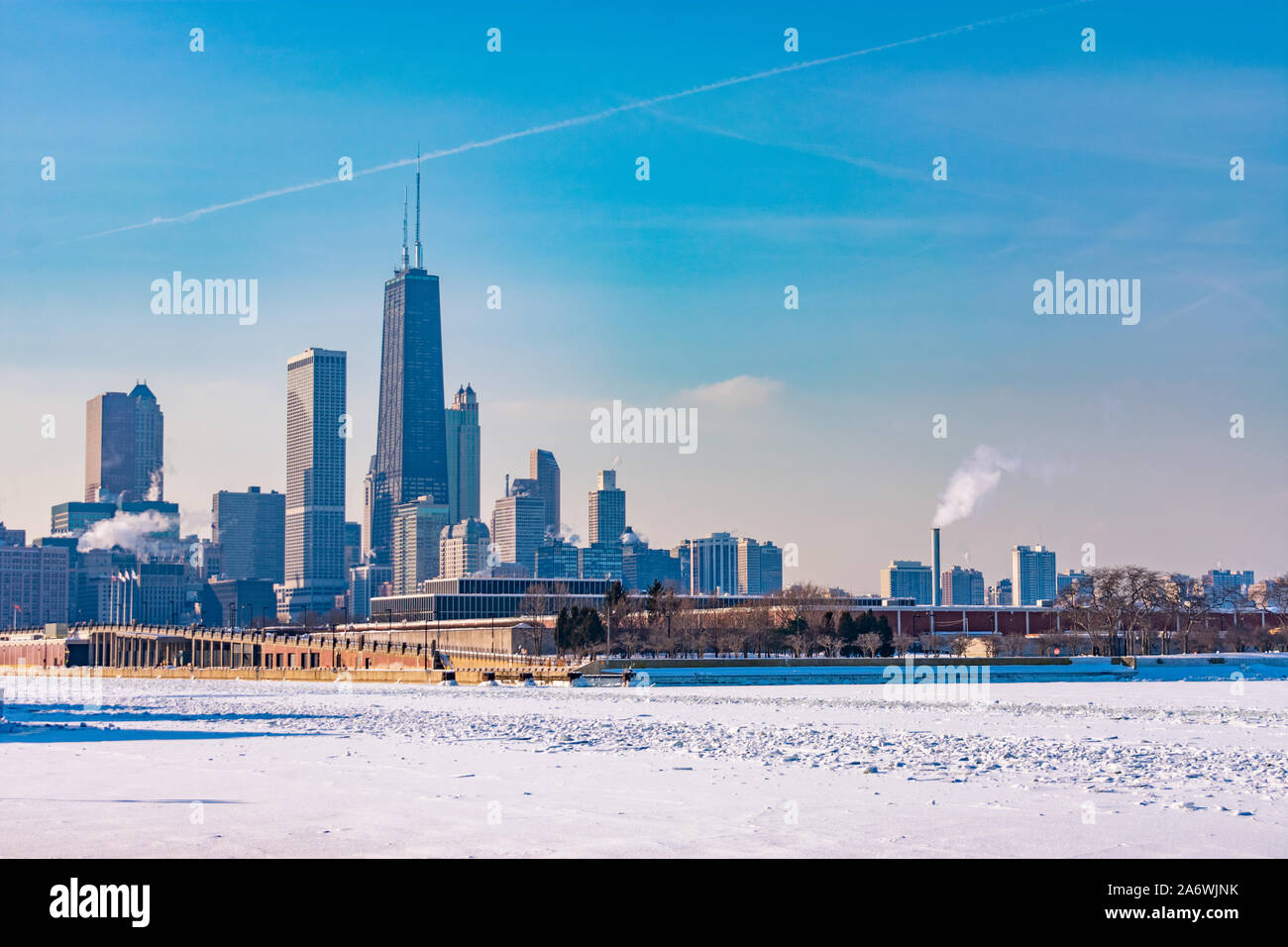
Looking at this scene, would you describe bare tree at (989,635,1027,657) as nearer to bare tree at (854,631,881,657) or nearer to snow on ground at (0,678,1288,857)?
bare tree at (854,631,881,657)

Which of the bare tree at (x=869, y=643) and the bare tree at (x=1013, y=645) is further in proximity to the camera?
the bare tree at (x=1013, y=645)

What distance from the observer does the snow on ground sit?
22969mm

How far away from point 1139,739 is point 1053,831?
2214 centimetres

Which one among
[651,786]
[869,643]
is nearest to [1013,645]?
[869,643]

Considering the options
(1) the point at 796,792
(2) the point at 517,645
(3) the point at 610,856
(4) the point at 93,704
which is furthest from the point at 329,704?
(2) the point at 517,645

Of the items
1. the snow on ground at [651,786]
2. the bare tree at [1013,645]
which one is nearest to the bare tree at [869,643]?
the bare tree at [1013,645]

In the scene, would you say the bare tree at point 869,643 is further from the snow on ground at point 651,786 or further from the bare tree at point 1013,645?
the snow on ground at point 651,786

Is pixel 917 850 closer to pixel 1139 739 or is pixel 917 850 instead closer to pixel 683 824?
pixel 683 824

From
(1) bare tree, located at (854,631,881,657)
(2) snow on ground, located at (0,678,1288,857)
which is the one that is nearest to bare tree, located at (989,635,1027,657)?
(1) bare tree, located at (854,631,881,657)

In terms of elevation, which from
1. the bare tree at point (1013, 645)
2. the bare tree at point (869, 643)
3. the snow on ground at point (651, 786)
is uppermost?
the snow on ground at point (651, 786)

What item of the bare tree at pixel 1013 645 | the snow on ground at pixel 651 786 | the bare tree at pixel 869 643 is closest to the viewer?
the snow on ground at pixel 651 786

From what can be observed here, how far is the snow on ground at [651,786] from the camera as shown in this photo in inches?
904

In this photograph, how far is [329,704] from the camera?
73.9 meters

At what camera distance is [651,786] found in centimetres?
3080
